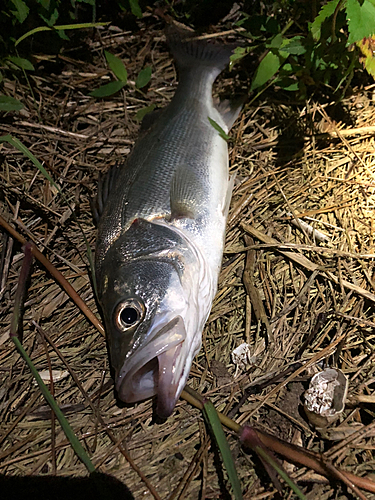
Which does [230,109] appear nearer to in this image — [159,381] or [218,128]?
[218,128]

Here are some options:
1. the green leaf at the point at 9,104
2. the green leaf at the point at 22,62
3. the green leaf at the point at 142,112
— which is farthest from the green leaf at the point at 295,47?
the green leaf at the point at 22,62

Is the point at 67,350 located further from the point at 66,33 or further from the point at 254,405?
the point at 66,33

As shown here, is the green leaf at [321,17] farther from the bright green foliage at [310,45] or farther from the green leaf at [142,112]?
the green leaf at [142,112]

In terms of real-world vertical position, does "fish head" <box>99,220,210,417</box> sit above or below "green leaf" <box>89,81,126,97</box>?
below

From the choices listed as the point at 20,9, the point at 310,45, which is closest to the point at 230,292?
the point at 310,45

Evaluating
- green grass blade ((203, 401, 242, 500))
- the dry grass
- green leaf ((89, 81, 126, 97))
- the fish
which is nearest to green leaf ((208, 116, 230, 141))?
the fish

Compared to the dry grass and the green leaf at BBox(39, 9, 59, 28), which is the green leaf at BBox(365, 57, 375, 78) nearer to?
the dry grass
